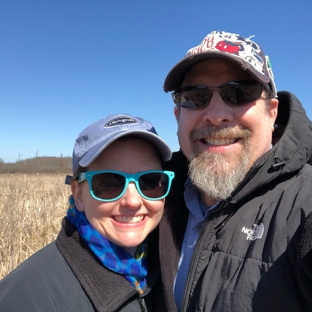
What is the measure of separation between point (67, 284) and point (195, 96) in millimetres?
1411

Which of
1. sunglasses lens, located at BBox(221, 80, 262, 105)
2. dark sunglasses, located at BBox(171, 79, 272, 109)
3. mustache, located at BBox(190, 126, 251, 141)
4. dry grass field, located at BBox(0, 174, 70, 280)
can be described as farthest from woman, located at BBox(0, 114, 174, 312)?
dry grass field, located at BBox(0, 174, 70, 280)

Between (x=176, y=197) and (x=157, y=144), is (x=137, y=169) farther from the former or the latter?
(x=176, y=197)

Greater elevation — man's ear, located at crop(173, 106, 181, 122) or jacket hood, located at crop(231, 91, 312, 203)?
man's ear, located at crop(173, 106, 181, 122)

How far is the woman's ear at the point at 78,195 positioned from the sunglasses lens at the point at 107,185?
15cm

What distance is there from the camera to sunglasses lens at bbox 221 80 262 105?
1.96 metres

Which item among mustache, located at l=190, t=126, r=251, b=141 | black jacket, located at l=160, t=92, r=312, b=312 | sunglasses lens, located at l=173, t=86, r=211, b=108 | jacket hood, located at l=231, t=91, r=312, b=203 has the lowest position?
black jacket, located at l=160, t=92, r=312, b=312

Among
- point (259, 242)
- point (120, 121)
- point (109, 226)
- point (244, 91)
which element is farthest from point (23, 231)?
point (259, 242)

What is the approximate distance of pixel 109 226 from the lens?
1.66 meters

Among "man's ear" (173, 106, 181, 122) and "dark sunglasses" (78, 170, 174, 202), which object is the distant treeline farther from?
"dark sunglasses" (78, 170, 174, 202)

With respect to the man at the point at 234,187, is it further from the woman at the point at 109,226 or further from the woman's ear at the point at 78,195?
the woman's ear at the point at 78,195

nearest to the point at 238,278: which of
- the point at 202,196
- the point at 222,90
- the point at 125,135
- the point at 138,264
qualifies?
the point at 138,264

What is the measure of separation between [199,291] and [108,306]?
460mm

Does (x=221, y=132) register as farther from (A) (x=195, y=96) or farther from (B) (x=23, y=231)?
(B) (x=23, y=231)

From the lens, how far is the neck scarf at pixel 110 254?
159cm
